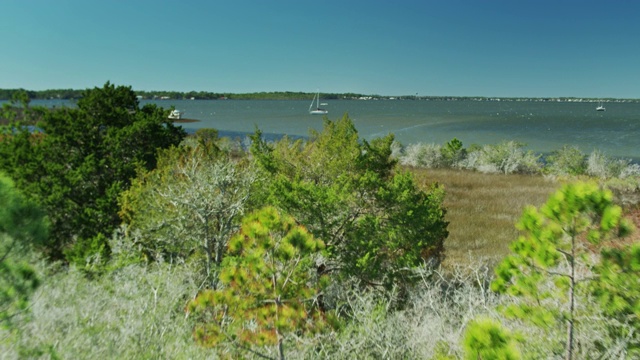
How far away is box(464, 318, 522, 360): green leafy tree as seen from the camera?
2.27 m

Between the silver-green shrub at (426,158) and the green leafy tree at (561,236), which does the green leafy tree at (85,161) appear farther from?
the silver-green shrub at (426,158)

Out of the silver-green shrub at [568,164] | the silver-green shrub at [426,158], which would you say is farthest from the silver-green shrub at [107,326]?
the silver-green shrub at [568,164]

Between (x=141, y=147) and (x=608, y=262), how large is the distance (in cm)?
1315

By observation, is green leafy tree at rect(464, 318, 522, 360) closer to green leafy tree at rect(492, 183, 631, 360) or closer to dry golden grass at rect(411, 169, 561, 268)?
green leafy tree at rect(492, 183, 631, 360)

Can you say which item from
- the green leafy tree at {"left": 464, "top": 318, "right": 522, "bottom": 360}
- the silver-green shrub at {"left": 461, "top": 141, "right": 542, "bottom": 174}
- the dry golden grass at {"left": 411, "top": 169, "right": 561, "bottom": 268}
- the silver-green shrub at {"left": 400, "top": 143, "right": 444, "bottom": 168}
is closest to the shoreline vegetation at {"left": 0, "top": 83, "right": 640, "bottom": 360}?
the green leafy tree at {"left": 464, "top": 318, "right": 522, "bottom": 360}

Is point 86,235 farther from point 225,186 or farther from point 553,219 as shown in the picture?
point 553,219

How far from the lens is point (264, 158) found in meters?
9.93

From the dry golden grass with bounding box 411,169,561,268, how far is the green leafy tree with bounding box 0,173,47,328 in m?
9.08

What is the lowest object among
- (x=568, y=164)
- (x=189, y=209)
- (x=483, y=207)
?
(x=483, y=207)

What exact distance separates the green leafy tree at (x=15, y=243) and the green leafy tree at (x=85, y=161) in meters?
7.68

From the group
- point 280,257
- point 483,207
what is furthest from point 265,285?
point 483,207

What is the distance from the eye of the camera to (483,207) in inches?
858

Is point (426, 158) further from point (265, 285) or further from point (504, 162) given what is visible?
point (265, 285)

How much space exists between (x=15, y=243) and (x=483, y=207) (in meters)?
21.1
